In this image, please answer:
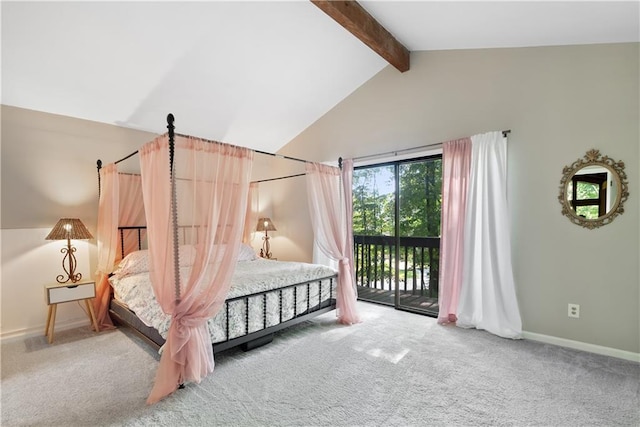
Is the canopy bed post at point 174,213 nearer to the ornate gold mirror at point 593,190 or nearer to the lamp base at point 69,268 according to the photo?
the lamp base at point 69,268

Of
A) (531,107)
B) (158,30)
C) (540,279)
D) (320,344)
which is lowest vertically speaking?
(320,344)

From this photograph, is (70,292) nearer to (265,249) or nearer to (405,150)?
(265,249)

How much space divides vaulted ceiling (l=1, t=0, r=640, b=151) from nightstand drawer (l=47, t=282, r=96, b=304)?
1976 millimetres

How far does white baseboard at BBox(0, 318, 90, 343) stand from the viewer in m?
3.14

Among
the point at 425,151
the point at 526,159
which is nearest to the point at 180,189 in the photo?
the point at 425,151

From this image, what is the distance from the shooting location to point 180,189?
131 inches

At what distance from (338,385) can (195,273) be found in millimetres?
1378

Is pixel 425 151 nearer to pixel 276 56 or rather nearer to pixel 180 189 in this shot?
pixel 276 56

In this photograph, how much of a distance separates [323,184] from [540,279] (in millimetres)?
2472

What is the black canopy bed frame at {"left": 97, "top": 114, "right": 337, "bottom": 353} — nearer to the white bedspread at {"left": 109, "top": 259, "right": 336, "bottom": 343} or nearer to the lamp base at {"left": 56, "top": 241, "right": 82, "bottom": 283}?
the white bedspread at {"left": 109, "top": 259, "right": 336, "bottom": 343}

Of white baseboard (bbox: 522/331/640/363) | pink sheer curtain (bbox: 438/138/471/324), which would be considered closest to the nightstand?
pink sheer curtain (bbox: 438/138/471/324)

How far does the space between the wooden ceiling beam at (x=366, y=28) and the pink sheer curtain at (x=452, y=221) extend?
1.22 meters

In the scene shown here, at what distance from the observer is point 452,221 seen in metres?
3.49

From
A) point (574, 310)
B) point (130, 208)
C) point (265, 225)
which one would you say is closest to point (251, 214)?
point (265, 225)
